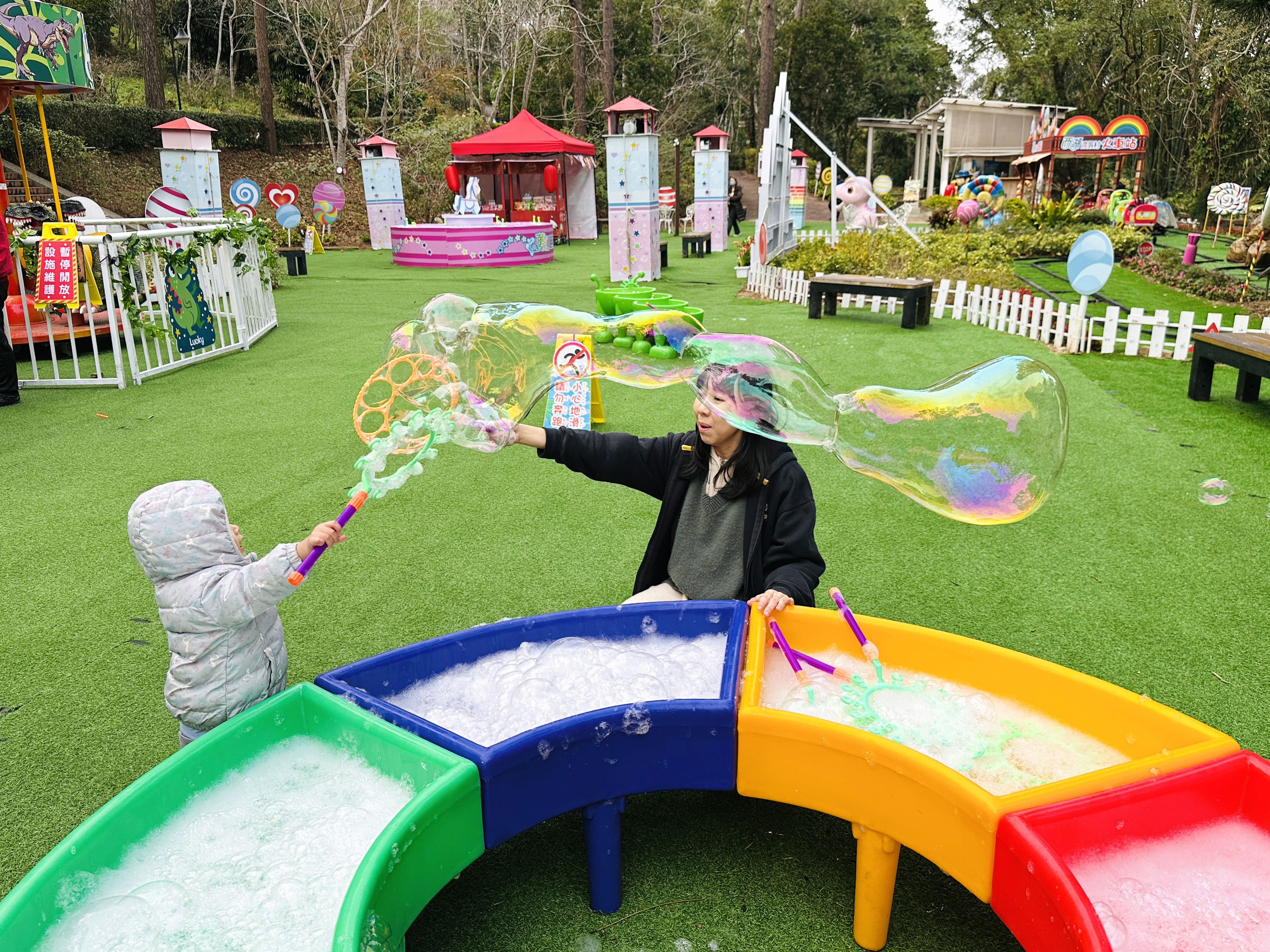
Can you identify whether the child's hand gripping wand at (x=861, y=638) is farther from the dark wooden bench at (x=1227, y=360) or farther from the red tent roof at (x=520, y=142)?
the red tent roof at (x=520, y=142)

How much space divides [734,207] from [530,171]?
566 centimetres

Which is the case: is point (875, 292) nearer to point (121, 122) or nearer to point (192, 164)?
point (192, 164)

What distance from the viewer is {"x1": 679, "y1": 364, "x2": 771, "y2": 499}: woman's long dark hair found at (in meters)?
2.83

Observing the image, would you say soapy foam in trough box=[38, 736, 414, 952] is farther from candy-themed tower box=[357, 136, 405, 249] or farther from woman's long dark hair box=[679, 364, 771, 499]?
candy-themed tower box=[357, 136, 405, 249]

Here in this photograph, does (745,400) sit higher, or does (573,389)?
(745,400)

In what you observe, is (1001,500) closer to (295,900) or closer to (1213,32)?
(295,900)

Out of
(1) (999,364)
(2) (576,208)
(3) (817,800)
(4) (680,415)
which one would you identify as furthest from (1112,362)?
(2) (576,208)

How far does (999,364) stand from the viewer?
2668 millimetres

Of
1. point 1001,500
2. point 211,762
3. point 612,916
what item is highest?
point 1001,500

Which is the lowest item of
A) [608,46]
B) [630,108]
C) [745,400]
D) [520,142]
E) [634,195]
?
[745,400]

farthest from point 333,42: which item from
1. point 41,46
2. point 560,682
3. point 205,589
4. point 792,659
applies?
point 792,659

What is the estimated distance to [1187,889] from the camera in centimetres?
194

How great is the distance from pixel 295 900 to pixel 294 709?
58 centimetres

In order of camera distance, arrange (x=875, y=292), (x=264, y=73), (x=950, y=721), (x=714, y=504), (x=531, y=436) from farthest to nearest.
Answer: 1. (x=264, y=73)
2. (x=875, y=292)
3. (x=714, y=504)
4. (x=531, y=436)
5. (x=950, y=721)
